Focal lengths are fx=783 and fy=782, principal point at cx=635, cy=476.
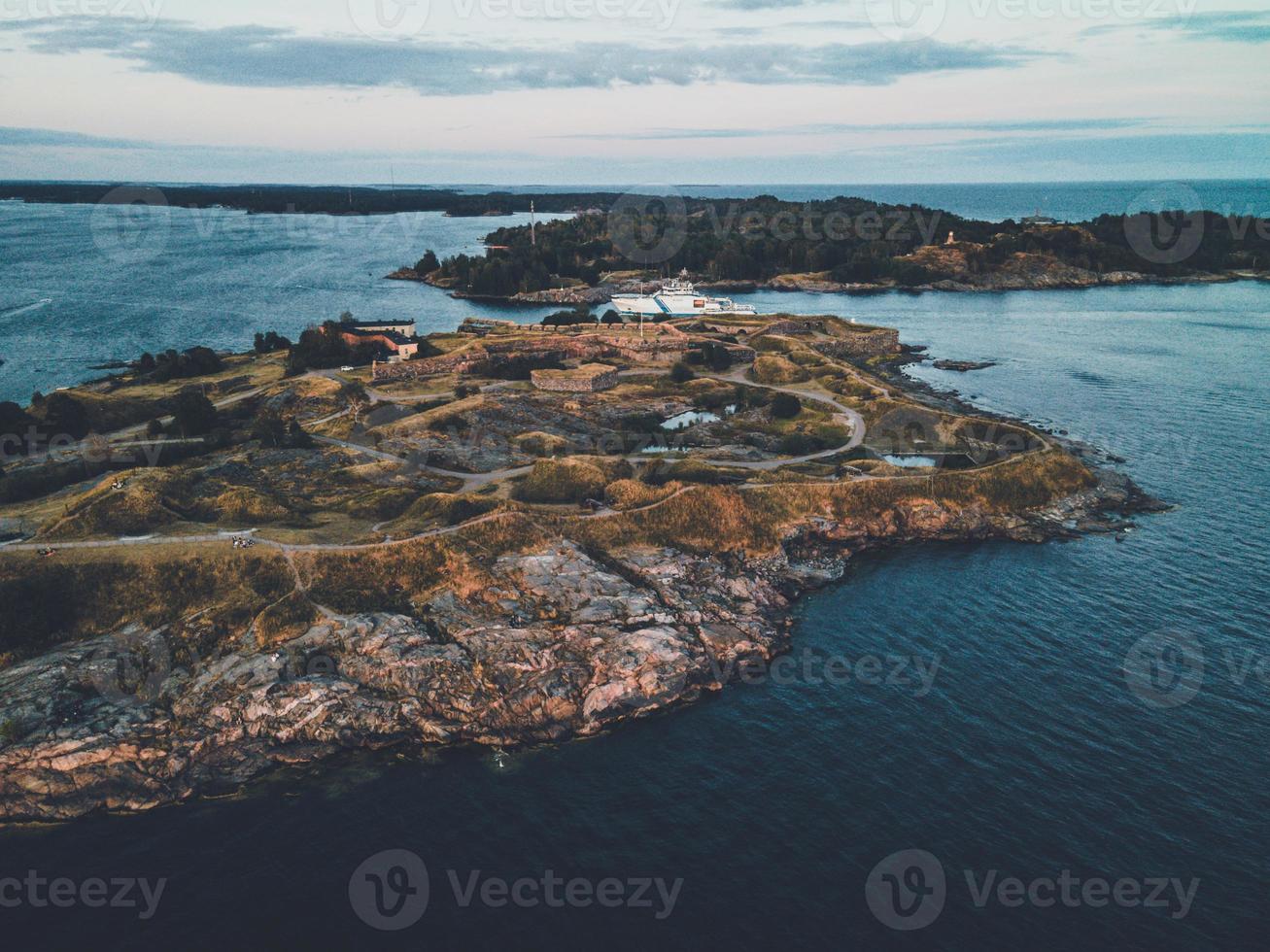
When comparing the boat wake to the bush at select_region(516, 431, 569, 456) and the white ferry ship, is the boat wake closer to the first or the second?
the white ferry ship

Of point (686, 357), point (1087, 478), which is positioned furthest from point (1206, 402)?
point (686, 357)

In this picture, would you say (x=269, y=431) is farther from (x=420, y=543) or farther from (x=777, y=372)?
(x=777, y=372)

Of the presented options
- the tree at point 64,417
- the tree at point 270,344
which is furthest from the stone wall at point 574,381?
the tree at point 64,417

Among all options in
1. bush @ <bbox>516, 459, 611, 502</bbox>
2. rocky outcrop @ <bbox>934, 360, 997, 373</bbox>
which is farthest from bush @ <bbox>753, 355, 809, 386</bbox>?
bush @ <bbox>516, 459, 611, 502</bbox>

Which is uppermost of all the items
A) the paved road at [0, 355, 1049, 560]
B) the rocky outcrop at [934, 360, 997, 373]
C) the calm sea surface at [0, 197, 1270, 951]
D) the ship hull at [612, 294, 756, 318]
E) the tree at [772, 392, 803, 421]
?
the ship hull at [612, 294, 756, 318]

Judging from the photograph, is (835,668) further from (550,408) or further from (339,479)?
(550,408)

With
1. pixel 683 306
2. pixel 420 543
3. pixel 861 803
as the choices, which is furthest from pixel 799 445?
pixel 683 306

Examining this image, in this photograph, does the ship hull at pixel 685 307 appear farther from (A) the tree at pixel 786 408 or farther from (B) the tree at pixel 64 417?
(B) the tree at pixel 64 417
